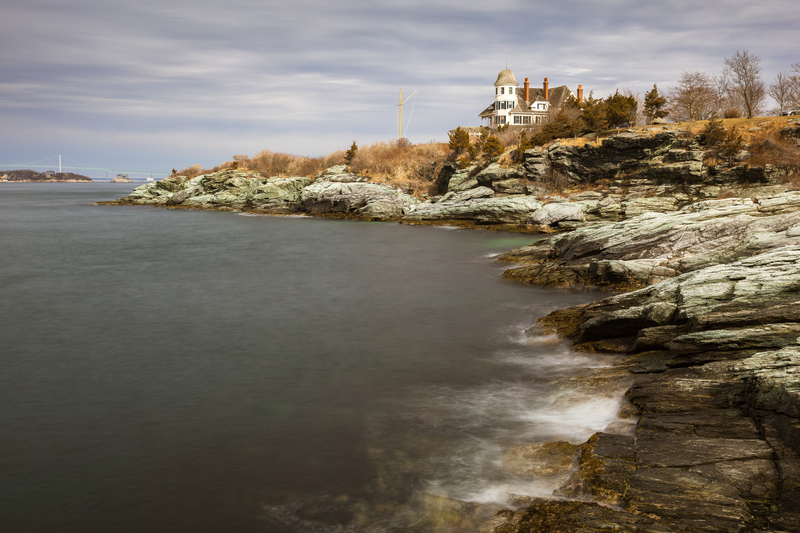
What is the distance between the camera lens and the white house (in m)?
80.5

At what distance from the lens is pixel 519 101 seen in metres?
81.9

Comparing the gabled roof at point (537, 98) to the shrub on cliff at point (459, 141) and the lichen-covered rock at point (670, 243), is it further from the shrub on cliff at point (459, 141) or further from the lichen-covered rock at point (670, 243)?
the lichen-covered rock at point (670, 243)

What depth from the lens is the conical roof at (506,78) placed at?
80.4 metres

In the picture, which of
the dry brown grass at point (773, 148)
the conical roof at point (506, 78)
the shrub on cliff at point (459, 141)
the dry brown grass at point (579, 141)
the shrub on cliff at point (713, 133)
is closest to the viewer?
the dry brown grass at point (773, 148)

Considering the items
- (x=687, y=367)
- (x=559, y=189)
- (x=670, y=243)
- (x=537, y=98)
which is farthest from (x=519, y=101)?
(x=687, y=367)

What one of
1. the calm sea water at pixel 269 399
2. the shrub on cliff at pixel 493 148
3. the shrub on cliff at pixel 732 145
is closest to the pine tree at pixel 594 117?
the shrub on cliff at pixel 493 148

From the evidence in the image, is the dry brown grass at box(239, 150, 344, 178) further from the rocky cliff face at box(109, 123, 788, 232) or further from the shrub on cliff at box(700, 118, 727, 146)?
the shrub on cliff at box(700, 118, 727, 146)

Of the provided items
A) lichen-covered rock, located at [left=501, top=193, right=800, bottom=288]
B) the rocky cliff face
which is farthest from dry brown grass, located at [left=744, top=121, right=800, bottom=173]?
lichen-covered rock, located at [left=501, top=193, right=800, bottom=288]

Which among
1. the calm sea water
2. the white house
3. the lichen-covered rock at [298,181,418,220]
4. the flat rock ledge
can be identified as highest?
the white house

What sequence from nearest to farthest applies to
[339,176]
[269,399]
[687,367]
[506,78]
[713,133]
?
1. [687,367]
2. [269,399]
3. [713,133]
4. [339,176]
5. [506,78]

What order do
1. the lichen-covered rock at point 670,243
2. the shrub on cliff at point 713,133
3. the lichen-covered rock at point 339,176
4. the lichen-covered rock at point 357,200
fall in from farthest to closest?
the lichen-covered rock at point 339,176 → the lichen-covered rock at point 357,200 → the shrub on cliff at point 713,133 → the lichen-covered rock at point 670,243

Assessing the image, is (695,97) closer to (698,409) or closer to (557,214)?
(557,214)

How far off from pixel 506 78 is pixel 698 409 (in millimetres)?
79342

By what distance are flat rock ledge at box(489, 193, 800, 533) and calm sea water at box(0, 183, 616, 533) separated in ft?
3.43
